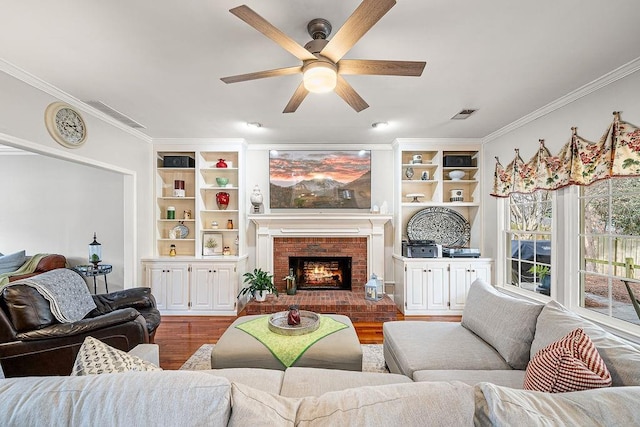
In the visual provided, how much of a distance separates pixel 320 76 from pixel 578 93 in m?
2.60

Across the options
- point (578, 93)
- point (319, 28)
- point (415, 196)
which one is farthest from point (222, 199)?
point (578, 93)

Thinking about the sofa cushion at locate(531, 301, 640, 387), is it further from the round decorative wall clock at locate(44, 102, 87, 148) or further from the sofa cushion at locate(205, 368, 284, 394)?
the round decorative wall clock at locate(44, 102, 87, 148)

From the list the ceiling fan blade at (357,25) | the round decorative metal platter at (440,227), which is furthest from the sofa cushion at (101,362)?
the round decorative metal platter at (440,227)

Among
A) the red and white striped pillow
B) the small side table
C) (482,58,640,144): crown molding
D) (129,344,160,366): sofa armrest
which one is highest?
(482,58,640,144): crown molding

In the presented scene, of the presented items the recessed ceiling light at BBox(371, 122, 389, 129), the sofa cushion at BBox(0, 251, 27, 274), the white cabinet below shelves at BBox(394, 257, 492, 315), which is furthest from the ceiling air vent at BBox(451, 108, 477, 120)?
the sofa cushion at BBox(0, 251, 27, 274)

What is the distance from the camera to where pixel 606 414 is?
0.83 m

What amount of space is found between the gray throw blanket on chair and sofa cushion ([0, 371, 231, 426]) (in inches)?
67.0

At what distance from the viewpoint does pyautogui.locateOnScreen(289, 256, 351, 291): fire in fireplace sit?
15.0 feet

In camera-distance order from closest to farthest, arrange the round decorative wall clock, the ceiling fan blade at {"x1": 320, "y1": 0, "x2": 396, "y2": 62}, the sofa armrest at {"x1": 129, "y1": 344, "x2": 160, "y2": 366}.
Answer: the ceiling fan blade at {"x1": 320, "y1": 0, "x2": 396, "y2": 62} < the sofa armrest at {"x1": 129, "y1": 344, "x2": 160, "y2": 366} < the round decorative wall clock

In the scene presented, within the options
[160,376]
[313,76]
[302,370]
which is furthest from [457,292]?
[160,376]

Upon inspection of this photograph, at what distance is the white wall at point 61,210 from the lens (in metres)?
4.22

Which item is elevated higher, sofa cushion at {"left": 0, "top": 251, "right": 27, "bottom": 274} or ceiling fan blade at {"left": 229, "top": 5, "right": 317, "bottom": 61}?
ceiling fan blade at {"left": 229, "top": 5, "right": 317, "bottom": 61}

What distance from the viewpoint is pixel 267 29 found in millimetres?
1418

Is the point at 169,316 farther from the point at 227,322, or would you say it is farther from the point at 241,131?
the point at 241,131
